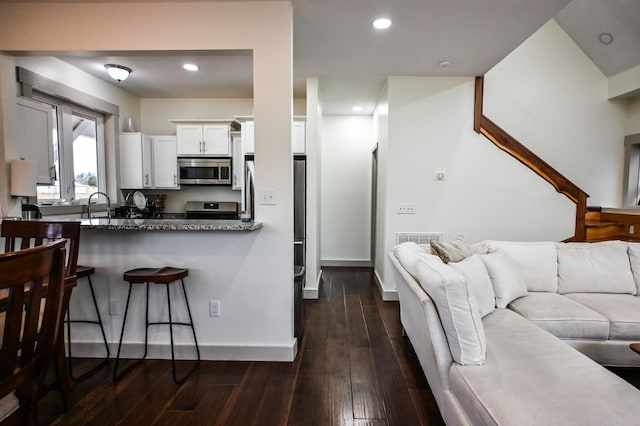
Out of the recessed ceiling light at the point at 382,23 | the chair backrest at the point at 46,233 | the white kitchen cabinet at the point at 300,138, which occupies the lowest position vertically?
the chair backrest at the point at 46,233

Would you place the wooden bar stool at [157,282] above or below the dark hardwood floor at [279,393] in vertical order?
above

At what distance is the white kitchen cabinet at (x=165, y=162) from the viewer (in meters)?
4.82

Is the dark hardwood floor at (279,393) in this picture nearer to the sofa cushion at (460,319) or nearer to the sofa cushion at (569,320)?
the sofa cushion at (460,319)

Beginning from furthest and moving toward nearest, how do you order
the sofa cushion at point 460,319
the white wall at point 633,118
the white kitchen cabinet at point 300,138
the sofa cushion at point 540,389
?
the white wall at point 633,118, the white kitchen cabinet at point 300,138, the sofa cushion at point 460,319, the sofa cushion at point 540,389

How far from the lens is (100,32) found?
2.36 m

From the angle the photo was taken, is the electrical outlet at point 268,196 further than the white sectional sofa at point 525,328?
Yes

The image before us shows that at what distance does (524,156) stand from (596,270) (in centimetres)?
169

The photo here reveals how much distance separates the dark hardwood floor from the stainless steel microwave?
2.93m

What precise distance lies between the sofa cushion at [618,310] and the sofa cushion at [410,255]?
1.23m

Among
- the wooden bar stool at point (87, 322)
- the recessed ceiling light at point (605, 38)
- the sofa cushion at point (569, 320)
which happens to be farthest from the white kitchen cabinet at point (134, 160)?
the recessed ceiling light at point (605, 38)

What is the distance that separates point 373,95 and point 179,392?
165 inches

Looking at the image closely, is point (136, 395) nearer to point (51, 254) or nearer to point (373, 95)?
point (51, 254)

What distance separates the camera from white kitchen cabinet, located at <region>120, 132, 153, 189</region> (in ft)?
15.3

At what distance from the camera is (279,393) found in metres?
2.05
